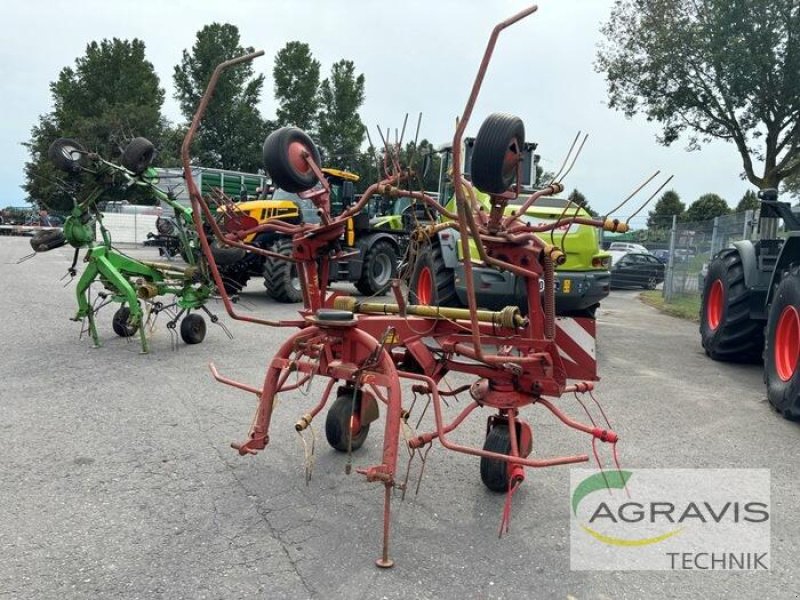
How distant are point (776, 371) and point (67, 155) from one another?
748cm

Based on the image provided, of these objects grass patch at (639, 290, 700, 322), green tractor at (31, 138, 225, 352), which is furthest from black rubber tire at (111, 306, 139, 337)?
grass patch at (639, 290, 700, 322)

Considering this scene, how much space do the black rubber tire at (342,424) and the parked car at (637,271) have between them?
17.1 meters

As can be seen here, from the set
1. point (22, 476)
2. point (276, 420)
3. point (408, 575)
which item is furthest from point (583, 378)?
point (22, 476)

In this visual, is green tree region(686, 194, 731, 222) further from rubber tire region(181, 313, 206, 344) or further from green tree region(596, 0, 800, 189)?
rubber tire region(181, 313, 206, 344)

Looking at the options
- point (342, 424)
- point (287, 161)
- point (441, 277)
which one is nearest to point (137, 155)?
point (441, 277)

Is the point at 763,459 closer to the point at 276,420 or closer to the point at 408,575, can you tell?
the point at 408,575

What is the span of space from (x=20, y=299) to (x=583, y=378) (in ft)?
35.5

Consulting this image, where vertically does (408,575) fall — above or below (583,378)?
below

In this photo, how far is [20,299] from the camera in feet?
38.4

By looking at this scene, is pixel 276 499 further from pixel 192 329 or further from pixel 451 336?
pixel 192 329

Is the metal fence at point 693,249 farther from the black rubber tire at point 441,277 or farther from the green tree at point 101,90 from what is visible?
the green tree at point 101,90

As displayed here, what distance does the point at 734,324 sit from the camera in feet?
25.5

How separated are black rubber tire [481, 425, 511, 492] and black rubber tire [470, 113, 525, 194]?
1357 millimetres

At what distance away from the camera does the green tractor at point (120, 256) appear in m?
7.44
